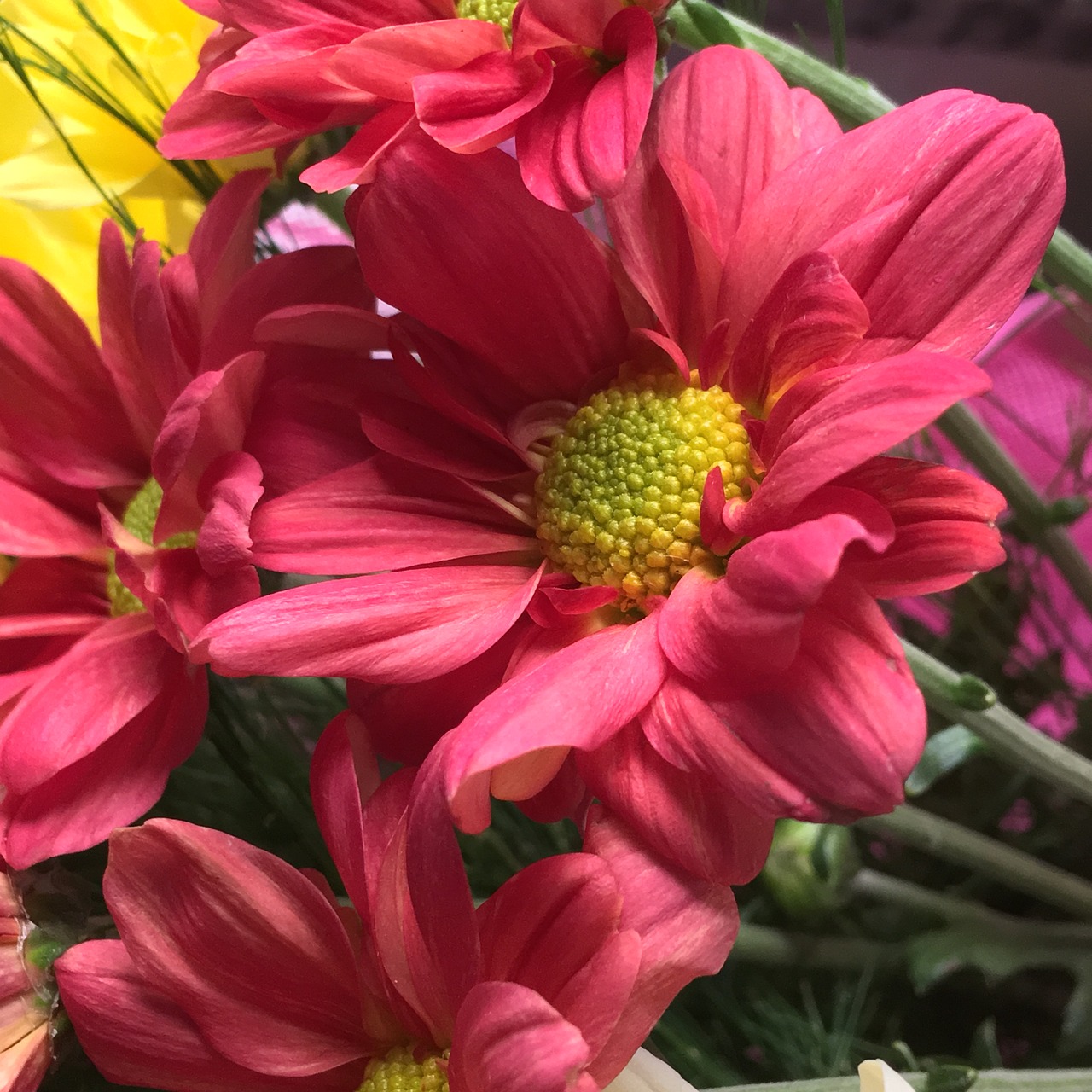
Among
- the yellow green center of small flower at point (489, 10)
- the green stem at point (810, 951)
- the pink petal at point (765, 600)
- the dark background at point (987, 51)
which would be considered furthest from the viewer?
the dark background at point (987, 51)

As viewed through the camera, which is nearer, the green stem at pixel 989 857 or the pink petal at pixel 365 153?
the pink petal at pixel 365 153

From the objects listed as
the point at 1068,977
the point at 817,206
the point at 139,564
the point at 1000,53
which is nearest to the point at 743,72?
the point at 817,206

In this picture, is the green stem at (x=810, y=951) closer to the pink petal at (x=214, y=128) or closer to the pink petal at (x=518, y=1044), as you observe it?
the pink petal at (x=518, y=1044)

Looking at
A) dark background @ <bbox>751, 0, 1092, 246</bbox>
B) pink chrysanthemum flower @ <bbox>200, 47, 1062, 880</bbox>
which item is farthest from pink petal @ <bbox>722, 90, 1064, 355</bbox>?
dark background @ <bbox>751, 0, 1092, 246</bbox>

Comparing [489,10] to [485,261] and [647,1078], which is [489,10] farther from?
[647,1078]

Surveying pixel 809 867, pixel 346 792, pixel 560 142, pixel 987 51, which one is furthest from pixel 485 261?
pixel 987 51

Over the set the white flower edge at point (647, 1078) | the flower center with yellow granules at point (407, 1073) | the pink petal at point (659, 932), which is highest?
the pink petal at point (659, 932)

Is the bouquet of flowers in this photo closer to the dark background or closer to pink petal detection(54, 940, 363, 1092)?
pink petal detection(54, 940, 363, 1092)

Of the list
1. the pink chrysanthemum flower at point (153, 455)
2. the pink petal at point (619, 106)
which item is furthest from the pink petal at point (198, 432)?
the pink petal at point (619, 106)
